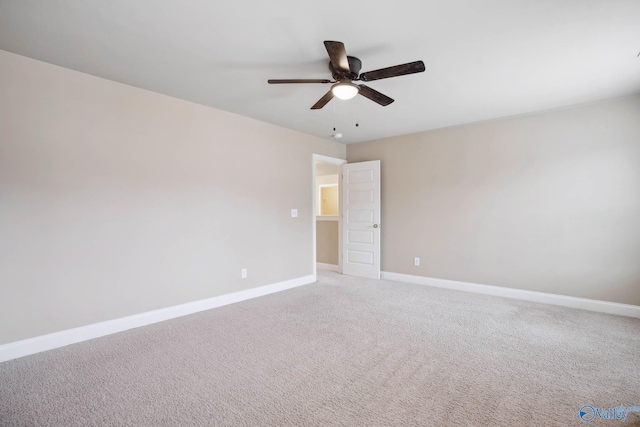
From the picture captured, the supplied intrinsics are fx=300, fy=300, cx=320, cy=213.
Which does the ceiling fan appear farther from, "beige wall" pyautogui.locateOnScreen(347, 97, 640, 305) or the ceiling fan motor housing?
"beige wall" pyautogui.locateOnScreen(347, 97, 640, 305)

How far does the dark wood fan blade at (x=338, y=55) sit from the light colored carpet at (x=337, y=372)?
224 centimetres

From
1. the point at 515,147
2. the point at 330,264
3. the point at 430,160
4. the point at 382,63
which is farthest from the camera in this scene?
the point at 330,264

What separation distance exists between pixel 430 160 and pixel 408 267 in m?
1.81

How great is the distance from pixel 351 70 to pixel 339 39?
284 millimetres

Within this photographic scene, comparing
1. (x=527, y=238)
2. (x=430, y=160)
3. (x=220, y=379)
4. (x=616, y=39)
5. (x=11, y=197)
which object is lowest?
(x=220, y=379)

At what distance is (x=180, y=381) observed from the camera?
2.09 meters

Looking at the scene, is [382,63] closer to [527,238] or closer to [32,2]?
[32,2]

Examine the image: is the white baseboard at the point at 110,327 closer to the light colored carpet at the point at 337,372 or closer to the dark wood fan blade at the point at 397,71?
the light colored carpet at the point at 337,372

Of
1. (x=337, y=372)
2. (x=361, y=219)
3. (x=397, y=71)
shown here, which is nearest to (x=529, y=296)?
(x=361, y=219)

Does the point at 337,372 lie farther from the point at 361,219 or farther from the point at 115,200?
the point at 361,219

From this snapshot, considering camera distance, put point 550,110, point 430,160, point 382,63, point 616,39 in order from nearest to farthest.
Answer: point 616,39 < point 382,63 < point 550,110 < point 430,160

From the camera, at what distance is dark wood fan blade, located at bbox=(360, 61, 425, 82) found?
6.94 feet

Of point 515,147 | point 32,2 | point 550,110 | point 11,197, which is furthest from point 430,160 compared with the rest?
point 11,197

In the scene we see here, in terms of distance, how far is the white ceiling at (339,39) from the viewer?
6.37 ft
